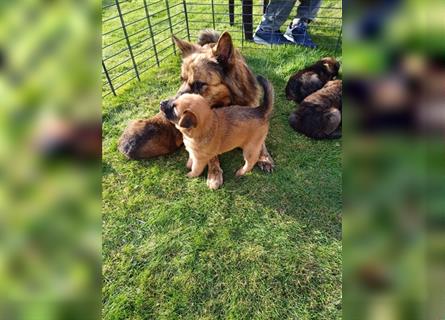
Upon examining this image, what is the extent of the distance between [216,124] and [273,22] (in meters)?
3.58

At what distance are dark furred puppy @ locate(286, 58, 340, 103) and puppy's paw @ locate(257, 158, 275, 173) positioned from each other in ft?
4.27

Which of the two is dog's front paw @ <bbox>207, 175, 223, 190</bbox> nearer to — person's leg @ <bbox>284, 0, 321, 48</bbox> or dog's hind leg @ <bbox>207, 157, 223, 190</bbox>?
dog's hind leg @ <bbox>207, 157, 223, 190</bbox>

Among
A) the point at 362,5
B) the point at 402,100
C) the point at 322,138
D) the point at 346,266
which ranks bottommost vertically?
the point at 322,138

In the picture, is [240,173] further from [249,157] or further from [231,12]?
[231,12]

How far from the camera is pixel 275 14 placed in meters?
5.54

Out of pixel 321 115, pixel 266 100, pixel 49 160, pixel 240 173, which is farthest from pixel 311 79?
pixel 49 160

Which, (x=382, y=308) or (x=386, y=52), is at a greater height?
(x=386, y=52)

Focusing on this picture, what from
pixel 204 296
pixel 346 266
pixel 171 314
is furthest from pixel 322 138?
pixel 346 266

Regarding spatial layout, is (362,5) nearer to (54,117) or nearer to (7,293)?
(54,117)

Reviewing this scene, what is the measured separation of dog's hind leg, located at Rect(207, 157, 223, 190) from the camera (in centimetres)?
344

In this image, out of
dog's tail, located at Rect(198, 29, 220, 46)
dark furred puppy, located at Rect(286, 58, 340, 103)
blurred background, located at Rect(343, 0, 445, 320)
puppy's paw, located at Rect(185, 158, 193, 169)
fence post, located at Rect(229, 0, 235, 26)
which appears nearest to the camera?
blurred background, located at Rect(343, 0, 445, 320)

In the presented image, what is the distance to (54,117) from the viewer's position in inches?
23.1

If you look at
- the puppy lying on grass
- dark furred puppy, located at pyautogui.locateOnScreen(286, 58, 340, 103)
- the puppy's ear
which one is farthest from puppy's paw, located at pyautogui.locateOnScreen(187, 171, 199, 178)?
dark furred puppy, located at pyautogui.locateOnScreen(286, 58, 340, 103)

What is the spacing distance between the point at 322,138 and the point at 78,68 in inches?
140
